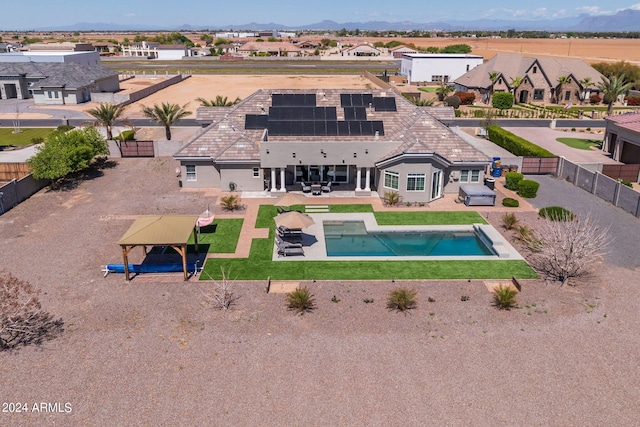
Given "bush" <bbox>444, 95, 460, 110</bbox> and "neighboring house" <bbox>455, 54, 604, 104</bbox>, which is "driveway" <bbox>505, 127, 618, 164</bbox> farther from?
"neighboring house" <bbox>455, 54, 604, 104</bbox>

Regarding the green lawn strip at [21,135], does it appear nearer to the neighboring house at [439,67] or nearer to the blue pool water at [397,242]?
the blue pool water at [397,242]

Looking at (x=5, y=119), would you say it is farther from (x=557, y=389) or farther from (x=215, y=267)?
(x=557, y=389)

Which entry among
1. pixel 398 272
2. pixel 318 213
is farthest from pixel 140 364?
pixel 318 213

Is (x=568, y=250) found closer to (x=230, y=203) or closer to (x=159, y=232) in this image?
(x=159, y=232)

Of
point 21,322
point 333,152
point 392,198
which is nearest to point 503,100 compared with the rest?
point 392,198

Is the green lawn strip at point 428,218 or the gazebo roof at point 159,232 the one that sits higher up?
the gazebo roof at point 159,232

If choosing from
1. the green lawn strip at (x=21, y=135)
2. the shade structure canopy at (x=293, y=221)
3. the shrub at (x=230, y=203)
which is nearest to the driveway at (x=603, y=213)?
the shade structure canopy at (x=293, y=221)
